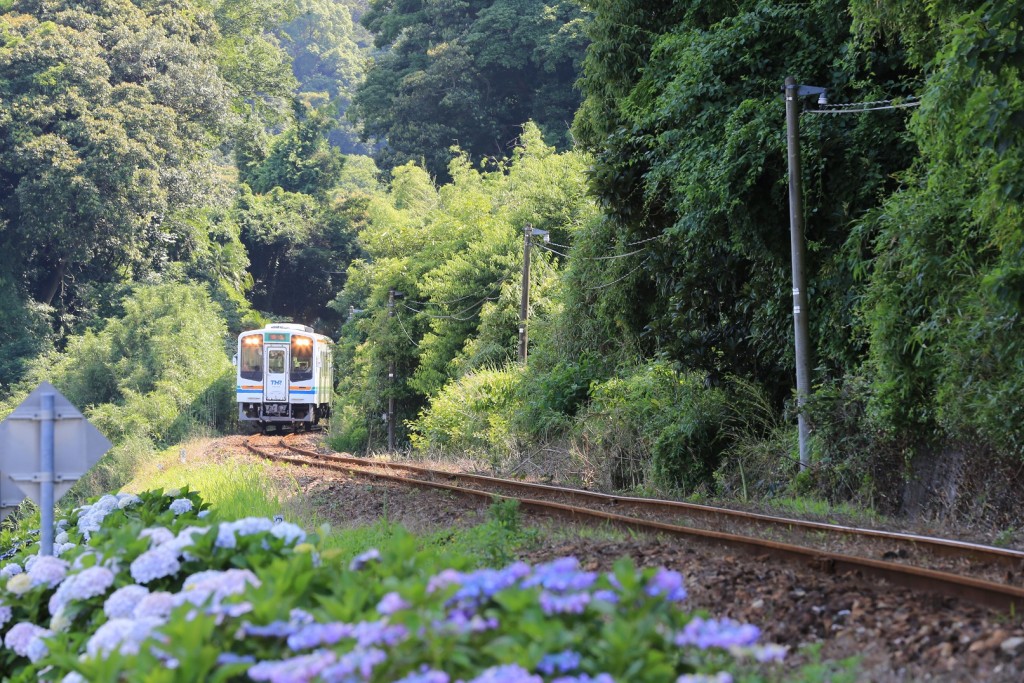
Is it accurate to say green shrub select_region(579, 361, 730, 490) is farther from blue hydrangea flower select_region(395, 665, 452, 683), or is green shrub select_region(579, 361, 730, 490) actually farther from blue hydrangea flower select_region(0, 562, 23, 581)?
blue hydrangea flower select_region(395, 665, 452, 683)

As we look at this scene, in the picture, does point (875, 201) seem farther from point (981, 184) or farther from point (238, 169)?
point (238, 169)

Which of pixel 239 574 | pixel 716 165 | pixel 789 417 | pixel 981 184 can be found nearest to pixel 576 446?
pixel 789 417

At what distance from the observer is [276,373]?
34219 mm

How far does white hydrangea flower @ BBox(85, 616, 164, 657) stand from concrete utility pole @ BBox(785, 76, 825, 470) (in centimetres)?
1060

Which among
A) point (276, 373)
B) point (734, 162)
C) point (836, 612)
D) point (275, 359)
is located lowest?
point (836, 612)

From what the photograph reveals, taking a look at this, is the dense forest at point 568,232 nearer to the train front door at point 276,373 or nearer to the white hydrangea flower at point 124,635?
the train front door at point 276,373

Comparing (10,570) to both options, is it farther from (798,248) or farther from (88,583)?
(798,248)

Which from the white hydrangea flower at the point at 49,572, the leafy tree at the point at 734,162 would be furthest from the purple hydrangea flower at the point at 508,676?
the leafy tree at the point at 734,162

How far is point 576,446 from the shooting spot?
18.6 meters

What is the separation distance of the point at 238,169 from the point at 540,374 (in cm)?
4547

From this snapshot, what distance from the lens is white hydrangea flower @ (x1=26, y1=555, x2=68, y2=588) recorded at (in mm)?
5422

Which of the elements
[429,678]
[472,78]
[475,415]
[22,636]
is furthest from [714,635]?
[472,78]

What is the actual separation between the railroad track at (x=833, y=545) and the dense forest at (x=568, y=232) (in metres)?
2.39

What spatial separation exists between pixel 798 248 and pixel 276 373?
2351 cm
